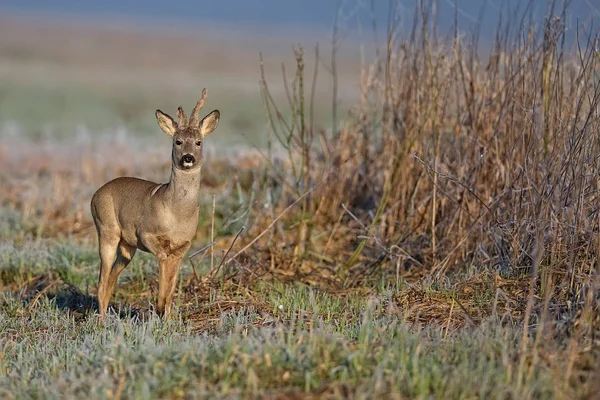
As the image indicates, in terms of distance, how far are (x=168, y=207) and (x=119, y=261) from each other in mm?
969

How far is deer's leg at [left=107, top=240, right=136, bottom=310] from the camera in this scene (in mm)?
7475

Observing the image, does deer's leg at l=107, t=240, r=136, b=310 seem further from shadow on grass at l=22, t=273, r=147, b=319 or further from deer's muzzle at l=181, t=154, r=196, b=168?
deer's muzzle at l=181, t=154, r=196, b=168

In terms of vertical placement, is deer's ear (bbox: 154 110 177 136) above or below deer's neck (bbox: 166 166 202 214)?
above

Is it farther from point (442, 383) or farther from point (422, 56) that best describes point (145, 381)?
point (422, 56)

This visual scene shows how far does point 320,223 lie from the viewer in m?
9.85

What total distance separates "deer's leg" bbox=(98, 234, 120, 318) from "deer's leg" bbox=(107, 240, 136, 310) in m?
0.06

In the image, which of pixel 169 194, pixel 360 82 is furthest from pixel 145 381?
pixel 360 82

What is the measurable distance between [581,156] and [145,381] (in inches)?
144

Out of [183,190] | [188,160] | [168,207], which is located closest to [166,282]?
[168,207]

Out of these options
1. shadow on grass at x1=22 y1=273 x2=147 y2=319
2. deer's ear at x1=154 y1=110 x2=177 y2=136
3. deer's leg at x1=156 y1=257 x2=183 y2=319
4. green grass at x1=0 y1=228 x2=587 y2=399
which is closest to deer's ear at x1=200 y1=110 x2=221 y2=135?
deer's ear at x1=154 y1=110 x2=177 y2=136

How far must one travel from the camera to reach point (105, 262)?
7.36 m

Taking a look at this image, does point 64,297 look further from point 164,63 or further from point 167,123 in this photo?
point 164,63

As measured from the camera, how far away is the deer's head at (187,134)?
22.1 feet

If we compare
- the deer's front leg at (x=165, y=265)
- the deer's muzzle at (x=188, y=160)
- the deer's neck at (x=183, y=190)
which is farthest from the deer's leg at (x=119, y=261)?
the deer's muzzle at (x=188, y=160)
